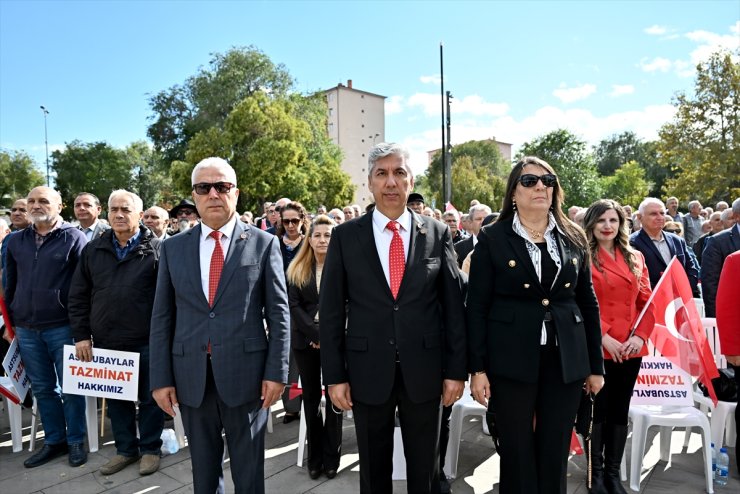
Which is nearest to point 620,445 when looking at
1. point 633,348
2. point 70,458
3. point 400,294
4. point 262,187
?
point 633,348

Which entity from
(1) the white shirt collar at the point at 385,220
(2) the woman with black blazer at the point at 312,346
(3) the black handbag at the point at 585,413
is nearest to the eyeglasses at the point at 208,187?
(1) the white shirt collar at the point at 385,220

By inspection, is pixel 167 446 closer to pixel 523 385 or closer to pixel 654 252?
pixel 523 385

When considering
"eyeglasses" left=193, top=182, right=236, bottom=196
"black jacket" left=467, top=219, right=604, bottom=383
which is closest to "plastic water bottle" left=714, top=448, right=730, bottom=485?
"black jacket" left=467, top=219, right=604, bottom=383

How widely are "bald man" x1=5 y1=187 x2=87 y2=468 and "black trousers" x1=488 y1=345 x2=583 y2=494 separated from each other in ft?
12.1

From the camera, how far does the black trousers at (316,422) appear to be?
3742mm

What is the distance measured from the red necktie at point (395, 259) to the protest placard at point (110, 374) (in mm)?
2636

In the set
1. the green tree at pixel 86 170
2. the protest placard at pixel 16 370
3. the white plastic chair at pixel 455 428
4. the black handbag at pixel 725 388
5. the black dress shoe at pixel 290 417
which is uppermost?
the green tree at pixel 86 170

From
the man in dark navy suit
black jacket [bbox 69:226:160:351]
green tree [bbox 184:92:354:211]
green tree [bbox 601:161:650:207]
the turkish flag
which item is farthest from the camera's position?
green tree [bbox 601:161:650:207]

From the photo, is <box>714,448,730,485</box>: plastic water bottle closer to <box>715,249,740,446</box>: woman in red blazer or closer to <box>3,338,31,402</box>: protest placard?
<box>715,249,740,446</box>: woman in red blazer

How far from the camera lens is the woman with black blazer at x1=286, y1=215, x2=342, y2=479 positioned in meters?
3.75

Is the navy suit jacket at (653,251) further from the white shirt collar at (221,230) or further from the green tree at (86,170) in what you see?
the green tree at (86,170)

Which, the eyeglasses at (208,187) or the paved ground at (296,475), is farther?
the paved ground at (296,475)

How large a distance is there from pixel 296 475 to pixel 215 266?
6.91ft

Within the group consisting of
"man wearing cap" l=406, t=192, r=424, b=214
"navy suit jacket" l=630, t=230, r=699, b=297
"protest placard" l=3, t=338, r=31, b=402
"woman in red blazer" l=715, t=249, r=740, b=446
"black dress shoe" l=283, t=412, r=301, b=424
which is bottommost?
"black dress shoe" l=283, t=412, r=301, b=424
